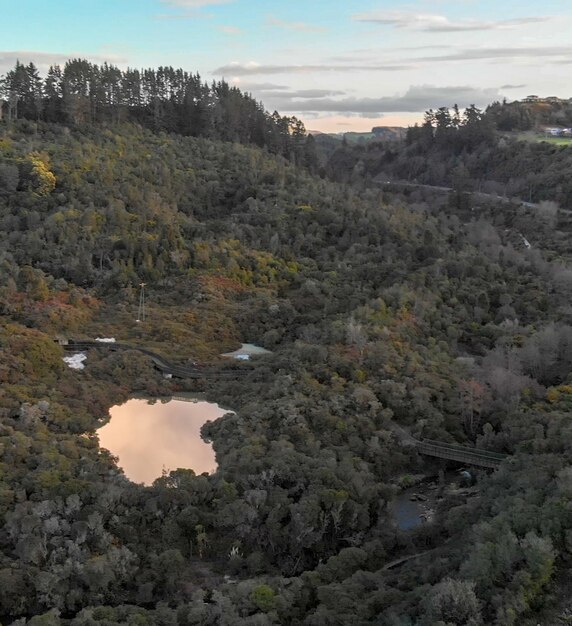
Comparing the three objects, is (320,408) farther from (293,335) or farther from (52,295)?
(52,295)

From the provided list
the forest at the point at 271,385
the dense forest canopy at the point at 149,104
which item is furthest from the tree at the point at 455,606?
the dense forest canopy at the point at 149,104

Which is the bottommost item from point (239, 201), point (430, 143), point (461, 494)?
point (461, 494)

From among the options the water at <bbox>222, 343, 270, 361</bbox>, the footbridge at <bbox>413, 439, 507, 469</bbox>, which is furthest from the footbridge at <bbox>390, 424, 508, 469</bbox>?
the water at <bbox>222, 343, 270, 361</bbox>

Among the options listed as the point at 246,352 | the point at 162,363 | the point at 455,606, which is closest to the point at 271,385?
the point at 246,352

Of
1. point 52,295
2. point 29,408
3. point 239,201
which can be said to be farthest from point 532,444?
point 239,201

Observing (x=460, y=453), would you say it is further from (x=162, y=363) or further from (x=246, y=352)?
(x=162, y=363)

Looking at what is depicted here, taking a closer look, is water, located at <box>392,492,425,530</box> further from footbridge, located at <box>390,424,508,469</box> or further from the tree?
the tree

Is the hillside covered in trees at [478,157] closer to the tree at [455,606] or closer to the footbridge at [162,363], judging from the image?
the footbridge at [162,363]
